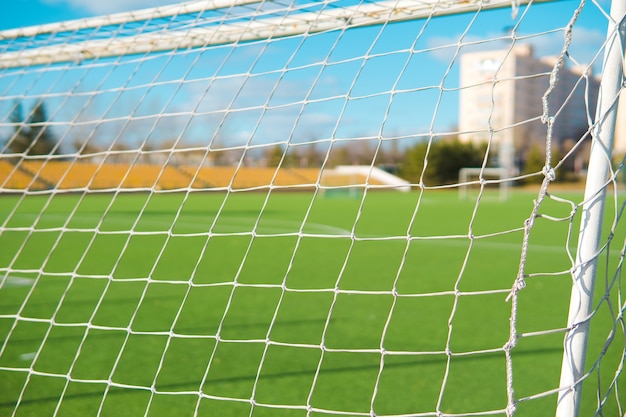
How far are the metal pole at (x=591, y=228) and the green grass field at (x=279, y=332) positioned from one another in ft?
0.32

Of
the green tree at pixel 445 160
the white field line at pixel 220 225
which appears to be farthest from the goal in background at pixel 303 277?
the green tree at pixel 445 160

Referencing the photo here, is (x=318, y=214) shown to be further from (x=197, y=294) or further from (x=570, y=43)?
(x=570, y=43)

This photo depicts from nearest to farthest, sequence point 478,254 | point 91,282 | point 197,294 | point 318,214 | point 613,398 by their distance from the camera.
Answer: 1. point 613,398
2. point 197,294
3. point 91,282
4. point 478,254
5. point 318,214

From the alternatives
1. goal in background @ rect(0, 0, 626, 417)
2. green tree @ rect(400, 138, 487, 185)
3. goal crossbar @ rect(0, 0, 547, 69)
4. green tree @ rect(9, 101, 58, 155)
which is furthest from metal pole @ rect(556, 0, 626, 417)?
green tree @ rect(400, 138, 487, 185)

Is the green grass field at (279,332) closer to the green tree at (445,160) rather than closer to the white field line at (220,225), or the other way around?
the white field line at (220,225)

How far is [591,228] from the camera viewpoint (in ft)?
5.19

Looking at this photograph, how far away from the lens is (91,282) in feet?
19.5

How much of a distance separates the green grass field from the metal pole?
3.8 inches

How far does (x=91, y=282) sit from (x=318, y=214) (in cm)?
994

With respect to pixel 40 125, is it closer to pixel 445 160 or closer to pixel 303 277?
pixel 303 277

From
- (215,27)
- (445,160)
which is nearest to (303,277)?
(215,27)

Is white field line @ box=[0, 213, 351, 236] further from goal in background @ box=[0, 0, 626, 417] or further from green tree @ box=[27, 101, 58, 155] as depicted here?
goal in background @ box=[0, 0, 626, 417]

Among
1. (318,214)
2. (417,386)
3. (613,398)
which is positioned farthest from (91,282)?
(318,214)

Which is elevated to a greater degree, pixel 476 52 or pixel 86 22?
pixel 86 22
